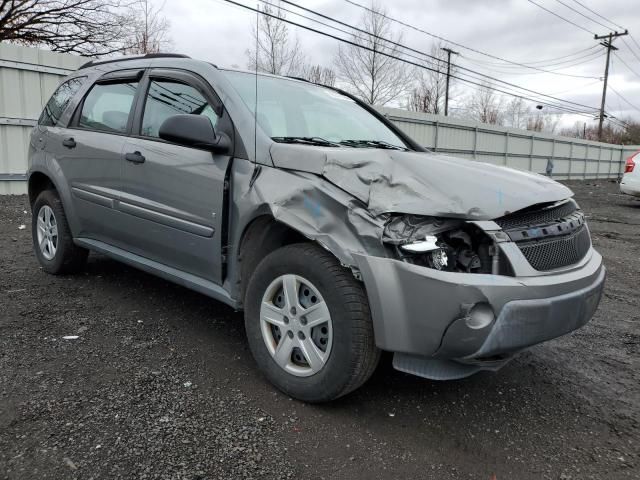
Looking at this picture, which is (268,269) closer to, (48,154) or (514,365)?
(514,365)

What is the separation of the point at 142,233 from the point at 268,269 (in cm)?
133

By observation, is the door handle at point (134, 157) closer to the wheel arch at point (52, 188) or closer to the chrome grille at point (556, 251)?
the wheel arch at point (52, 188)

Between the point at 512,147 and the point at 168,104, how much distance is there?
2171cm

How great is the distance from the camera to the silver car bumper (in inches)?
83.4

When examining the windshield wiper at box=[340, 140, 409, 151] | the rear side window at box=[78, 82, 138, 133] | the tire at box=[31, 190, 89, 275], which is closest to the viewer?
the windshield wiper at box=[340, 140, 409, 151]

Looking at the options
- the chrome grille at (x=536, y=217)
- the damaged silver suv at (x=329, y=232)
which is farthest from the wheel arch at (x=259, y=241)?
the chrome grille at (x=536, y=217)

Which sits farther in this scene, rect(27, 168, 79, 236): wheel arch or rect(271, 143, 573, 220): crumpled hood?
rect(27, 168, 79, 236): wheel arch

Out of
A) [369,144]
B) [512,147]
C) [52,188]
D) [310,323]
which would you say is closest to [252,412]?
[310,323]

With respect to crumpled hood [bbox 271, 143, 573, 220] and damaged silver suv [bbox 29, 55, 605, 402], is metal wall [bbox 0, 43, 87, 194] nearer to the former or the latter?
damaged silver suv [bbox 29, 55, 605, 402]

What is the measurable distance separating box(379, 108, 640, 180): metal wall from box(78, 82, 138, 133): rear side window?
1014 cm

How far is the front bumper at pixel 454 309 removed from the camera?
2119mm

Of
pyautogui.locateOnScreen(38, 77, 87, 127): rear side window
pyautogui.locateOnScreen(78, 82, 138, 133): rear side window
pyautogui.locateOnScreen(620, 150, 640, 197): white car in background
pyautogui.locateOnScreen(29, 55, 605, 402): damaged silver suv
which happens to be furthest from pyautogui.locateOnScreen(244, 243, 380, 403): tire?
pyautogui.locateOnScreen(620, 150, 640, 197): white car in background

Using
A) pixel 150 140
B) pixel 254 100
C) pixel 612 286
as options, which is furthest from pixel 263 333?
pixel 612 286

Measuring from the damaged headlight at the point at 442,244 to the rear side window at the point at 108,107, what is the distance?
8.15 feet
